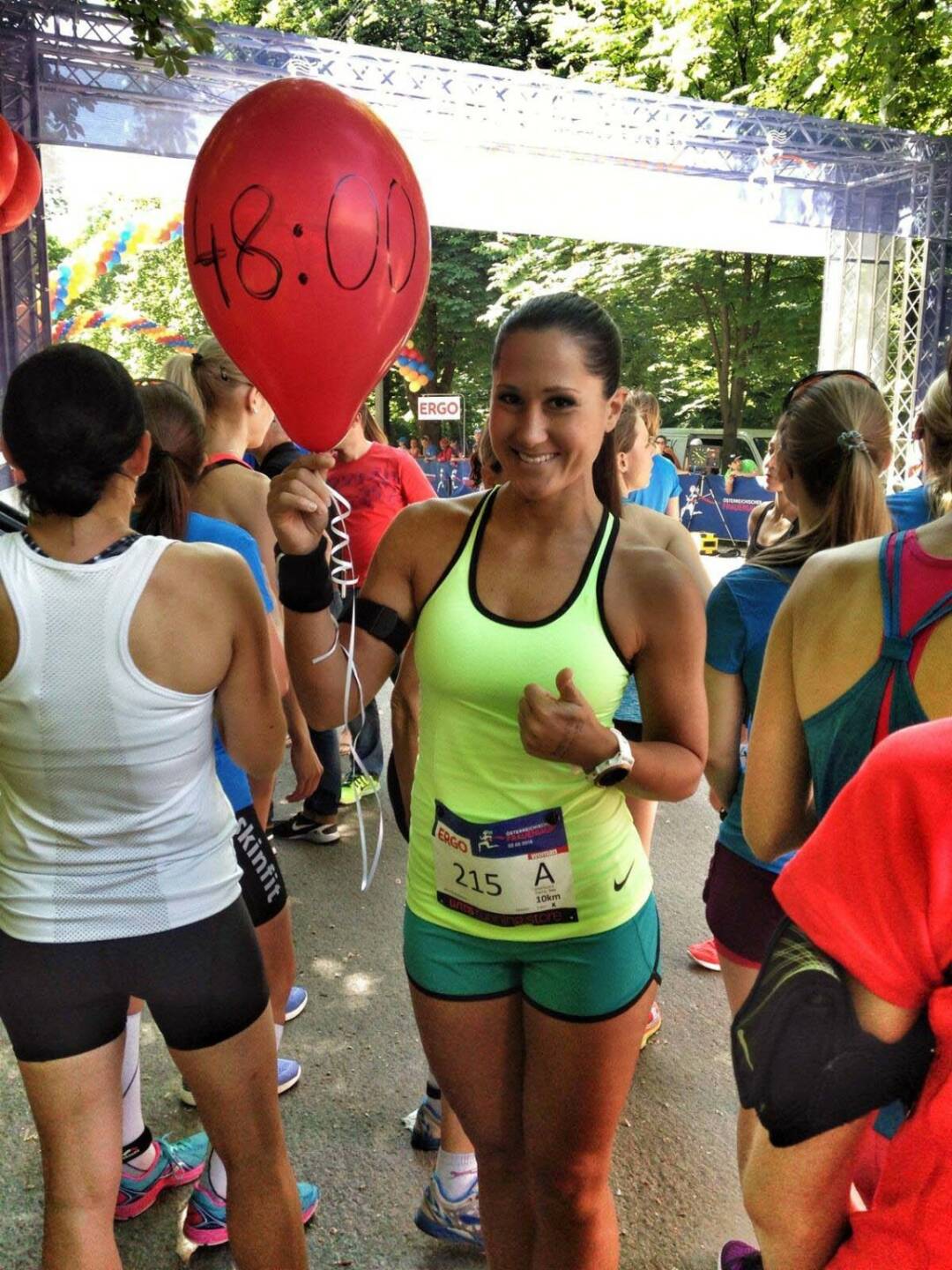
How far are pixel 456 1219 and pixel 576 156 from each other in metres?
10.4

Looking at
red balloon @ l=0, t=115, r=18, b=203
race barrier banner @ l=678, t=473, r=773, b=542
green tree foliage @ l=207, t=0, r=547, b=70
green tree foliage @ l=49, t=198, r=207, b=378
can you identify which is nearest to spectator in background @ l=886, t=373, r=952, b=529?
red balloon @ l=0, t=115, r=18, b=203

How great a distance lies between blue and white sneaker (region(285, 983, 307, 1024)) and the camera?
326cm

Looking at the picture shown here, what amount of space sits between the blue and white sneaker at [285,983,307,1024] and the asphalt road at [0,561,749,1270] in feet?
0.11

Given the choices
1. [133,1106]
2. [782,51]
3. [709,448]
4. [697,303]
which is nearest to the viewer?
[133,1106]

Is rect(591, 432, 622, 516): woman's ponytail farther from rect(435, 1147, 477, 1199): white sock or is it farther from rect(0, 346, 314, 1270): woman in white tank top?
rect(435, 1147, 477, 1199): white sock

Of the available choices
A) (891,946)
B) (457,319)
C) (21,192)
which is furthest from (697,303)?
(891,946)

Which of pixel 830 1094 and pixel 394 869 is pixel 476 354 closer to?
pixel 394 869

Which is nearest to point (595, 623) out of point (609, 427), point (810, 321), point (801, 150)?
point (609, 427)

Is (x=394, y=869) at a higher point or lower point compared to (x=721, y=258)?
lower

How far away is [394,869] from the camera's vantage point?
435 cm

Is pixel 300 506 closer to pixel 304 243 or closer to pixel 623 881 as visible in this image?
pixel 304 243

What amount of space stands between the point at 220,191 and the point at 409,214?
0.33 meters

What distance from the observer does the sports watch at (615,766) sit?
161 centimetres

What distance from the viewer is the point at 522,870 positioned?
1.68 metres
